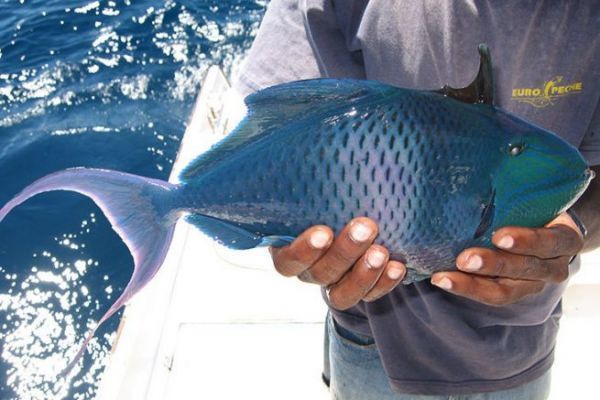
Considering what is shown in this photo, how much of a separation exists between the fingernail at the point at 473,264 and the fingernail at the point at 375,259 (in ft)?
0.58

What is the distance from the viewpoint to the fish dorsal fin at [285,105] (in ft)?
3.76

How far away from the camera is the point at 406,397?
1.84m

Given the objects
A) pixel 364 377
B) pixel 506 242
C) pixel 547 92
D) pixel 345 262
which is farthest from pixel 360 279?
pixel 364 377

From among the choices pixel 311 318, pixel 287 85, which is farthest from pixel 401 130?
pixel 311 318

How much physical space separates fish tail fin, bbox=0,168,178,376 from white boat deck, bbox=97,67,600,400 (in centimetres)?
116

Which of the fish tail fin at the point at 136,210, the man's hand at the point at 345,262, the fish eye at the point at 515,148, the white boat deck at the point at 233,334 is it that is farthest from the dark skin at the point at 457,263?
the white boat deck at the point at 233,334

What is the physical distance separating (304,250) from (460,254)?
0.32m

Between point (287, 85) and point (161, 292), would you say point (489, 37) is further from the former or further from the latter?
point (161, 292)

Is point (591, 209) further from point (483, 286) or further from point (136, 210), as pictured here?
point (136, 210)

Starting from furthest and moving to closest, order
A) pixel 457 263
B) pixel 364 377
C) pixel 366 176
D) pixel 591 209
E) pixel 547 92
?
pixel 364 377 < pixel 591 209 < pixel 547 92 < pixel 457 263 < pixel 366 176

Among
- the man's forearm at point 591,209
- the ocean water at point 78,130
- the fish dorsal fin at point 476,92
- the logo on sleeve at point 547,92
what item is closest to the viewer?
the fish dorsal fin at point 476,92

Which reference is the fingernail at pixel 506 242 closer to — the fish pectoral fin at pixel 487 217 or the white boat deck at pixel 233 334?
the fish pectoral fin at pixel 487 217

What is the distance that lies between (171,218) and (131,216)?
0.08 m

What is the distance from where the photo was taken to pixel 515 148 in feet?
3.81
